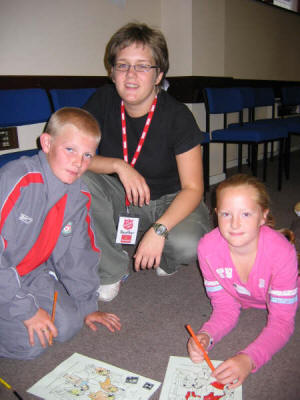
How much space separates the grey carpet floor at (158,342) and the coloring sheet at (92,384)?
39 mm

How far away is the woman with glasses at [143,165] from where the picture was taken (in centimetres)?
147

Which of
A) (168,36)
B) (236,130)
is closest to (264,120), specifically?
(236,130)

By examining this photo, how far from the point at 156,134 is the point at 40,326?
96cm

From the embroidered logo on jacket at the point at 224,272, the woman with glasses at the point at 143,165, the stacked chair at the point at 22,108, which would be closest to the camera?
the embroidered logo on jacket at the point at 224,272

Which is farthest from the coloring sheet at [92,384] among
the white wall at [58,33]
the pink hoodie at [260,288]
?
the white wall at [58,33]

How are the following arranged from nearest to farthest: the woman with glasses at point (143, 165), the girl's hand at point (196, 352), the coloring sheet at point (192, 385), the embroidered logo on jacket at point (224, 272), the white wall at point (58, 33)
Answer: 1. the coloring sheet at point (192, 385)
2. the girl's hand at point (196, 352)
3. the embroidered logo on jacket at point (224, 272)
4. the woman with glasses at point (143, 165)
5. the white wall at point (58, 33)

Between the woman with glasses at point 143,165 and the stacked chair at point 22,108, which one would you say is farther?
the stacked chair at point 22,108

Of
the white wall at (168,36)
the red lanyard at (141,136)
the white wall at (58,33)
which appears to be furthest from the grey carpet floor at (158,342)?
the white wall at (58,33)

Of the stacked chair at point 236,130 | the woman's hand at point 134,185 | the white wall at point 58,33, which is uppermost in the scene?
the white wall at point 58,33

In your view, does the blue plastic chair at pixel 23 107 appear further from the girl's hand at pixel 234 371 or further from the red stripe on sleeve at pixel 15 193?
the girl's hand at pixel 234 371

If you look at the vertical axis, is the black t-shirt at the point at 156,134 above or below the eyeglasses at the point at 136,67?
below

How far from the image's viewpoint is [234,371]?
1.01m

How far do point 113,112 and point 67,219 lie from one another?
2.08 feet

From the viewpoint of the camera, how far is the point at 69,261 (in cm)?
139
